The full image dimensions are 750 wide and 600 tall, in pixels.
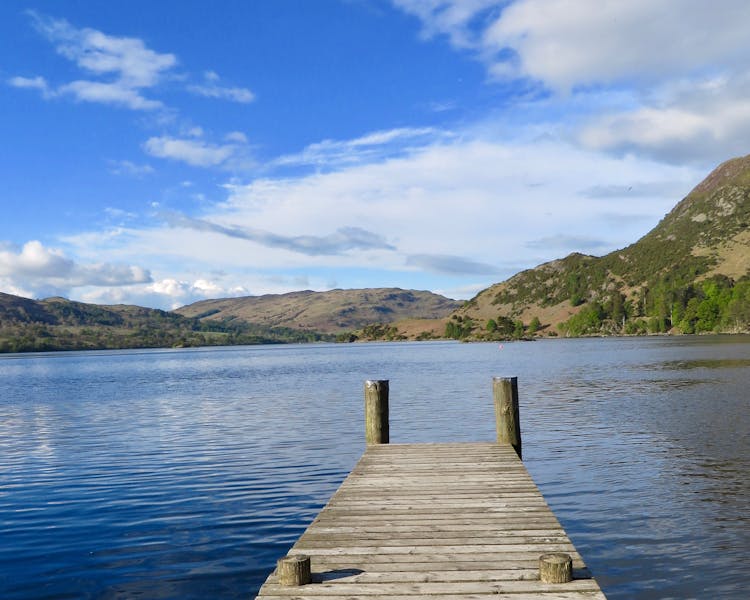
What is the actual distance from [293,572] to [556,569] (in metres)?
3.06

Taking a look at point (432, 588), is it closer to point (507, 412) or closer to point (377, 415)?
point (507, 412)

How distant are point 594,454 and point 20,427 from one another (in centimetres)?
3293

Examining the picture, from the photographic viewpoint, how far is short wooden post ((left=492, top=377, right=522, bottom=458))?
20.0 metres

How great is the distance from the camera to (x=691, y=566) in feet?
43.8

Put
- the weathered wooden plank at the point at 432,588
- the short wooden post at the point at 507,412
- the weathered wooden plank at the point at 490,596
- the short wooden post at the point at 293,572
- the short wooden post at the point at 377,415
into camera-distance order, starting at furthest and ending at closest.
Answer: the short wooden post at the point at 377,415 → the short wooden post at the point at 507,412 → the short wooden post at the point at 293,572 → the weathered wooden plank at the point at 432,588 → the weathered wooden plank at the point at 490,596

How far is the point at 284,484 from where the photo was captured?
2181cm

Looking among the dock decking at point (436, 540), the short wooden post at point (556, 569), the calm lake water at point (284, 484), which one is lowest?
the calm lake water at point (284, 484)

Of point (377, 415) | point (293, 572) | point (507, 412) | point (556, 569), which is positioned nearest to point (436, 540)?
point (556, 569)

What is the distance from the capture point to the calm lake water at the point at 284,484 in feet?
44.9

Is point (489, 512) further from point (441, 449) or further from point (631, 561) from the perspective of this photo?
point (441, 449)

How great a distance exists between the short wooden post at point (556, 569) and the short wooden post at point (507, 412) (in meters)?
12.0

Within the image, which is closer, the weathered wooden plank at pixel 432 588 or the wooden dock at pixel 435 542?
the weathered wooden plank at pixel 432 588

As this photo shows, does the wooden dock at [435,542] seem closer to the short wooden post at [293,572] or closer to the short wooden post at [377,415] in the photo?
the short wooden post at [293,572]

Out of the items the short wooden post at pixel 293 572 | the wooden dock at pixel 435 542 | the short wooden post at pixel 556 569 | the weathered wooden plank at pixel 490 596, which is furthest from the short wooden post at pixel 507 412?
the short wooden post at pixel 293 572
